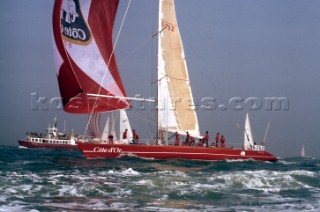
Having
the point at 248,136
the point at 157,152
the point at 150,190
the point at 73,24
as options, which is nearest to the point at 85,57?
the point at 73,24

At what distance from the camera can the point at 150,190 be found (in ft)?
54.0

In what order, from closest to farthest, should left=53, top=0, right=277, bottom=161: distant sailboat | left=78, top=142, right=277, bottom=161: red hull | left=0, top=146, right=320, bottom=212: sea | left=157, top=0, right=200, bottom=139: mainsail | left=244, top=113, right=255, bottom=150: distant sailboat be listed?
left=0, top=146, right=320, bottom=212: sea, left=78, top=142, right=277, bottom=161: red hull, left=53, top=0, right=277, bottom=161: distant sailboat, left=157, top=0, right=200, bottom=139: mainsail, left=244, top=113, right=255, bottom=150: distant sailboat

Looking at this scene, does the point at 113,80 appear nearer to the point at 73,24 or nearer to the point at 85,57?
the point at 85,57

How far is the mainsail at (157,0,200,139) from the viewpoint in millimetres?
31938

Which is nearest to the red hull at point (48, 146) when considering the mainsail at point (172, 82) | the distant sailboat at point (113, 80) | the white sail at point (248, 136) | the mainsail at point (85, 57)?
the white sail at point (248, 136)

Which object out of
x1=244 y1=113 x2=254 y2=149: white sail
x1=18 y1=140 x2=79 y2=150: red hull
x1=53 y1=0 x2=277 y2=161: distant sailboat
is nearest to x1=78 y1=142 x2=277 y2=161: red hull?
x1=53 y1=0 x2=277 y2=161: distant sailboat

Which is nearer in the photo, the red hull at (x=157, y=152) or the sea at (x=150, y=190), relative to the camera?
the sea at (x=150, y=190)

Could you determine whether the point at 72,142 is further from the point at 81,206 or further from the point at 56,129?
the point at 81,206

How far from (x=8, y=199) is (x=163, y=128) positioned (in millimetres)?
18591

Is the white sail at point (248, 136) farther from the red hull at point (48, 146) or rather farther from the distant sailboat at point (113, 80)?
the red hull at point (48, 146)

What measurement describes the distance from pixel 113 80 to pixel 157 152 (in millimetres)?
5889

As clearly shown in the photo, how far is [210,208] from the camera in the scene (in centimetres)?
1345

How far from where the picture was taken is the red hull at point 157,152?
1087 inches

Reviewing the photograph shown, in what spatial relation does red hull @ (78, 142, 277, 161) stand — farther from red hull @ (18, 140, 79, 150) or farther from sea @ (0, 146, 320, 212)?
red hull @ (18, 140, 79, 150)
